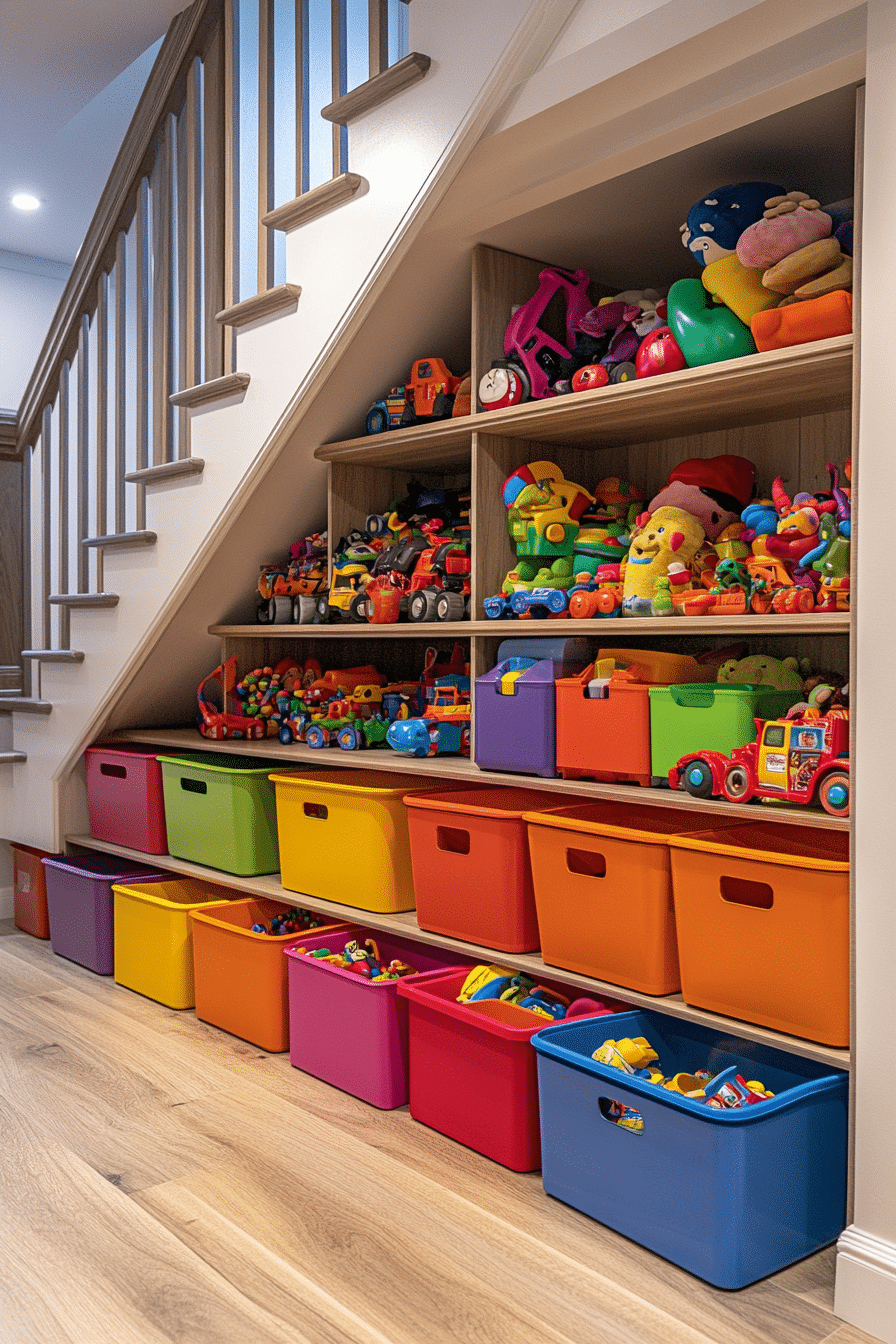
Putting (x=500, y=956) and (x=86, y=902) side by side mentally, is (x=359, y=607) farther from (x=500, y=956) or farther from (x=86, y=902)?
(x=86, y=902)

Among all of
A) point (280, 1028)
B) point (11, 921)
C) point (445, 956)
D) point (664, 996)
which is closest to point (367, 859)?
point (445, 956)

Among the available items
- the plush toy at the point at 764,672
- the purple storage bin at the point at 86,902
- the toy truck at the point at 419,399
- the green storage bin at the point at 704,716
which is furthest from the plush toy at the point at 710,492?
the purple storage bin at the point at 86,902

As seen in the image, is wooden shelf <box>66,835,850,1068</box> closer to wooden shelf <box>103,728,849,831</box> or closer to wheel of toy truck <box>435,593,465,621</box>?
wooden shelf <box>103,728,849,831</box>

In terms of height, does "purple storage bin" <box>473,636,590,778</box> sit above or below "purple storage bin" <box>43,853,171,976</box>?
above

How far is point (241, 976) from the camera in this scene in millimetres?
2502

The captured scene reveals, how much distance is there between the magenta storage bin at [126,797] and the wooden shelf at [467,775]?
69 mm

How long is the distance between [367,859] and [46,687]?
150 cm

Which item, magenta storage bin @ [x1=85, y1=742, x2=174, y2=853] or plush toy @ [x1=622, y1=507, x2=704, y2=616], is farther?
magenta storage bin @ [x1=85, y1=742, x2=174, y2=853]

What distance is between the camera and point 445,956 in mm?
2436

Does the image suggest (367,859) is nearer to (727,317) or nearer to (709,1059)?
(709,1059)

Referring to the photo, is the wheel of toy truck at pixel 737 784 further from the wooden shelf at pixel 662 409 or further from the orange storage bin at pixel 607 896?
the wooden shelf at pixel 662 409

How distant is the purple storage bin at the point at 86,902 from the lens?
3053 mm

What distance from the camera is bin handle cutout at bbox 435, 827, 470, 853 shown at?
222 centimetres

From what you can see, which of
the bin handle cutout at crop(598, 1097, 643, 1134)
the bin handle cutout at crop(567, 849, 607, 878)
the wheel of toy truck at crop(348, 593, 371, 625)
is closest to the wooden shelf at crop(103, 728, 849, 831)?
the bin handle cutout at crop(567, 849, 607, 878)
